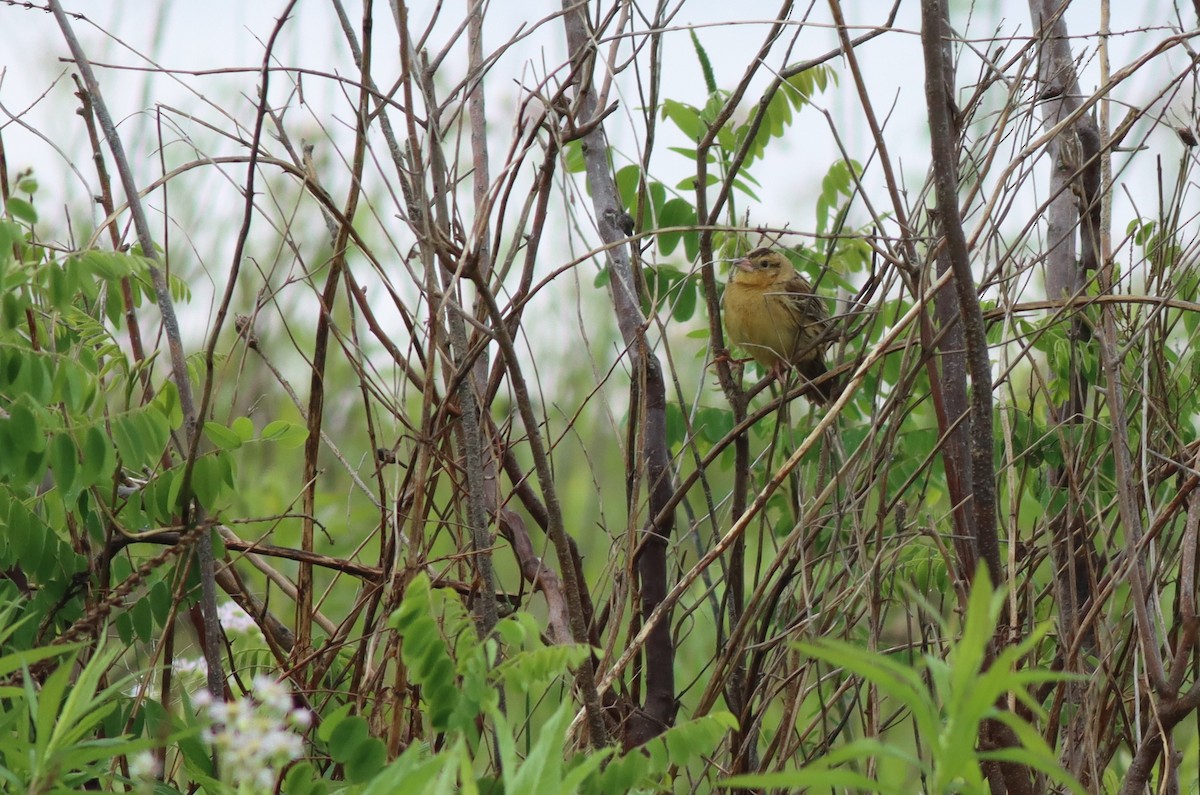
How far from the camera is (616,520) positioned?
5602mm

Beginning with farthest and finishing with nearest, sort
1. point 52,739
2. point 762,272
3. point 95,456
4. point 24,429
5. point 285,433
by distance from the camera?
point 762,272 < point 285,433 < point 95,456 < point 24,429 < point 52,739

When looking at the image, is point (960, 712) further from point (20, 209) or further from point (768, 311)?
point (768, 311)

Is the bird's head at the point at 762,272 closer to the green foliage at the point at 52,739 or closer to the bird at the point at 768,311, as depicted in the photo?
the bird at the point at 768,311

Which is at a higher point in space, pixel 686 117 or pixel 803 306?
pixel 686 117

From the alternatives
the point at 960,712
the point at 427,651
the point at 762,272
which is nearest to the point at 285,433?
the point at 427,651

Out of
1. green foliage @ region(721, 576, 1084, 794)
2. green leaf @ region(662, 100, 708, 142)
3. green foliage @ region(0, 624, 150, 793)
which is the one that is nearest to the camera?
green foliage @ region(721, 576, 1084, 794)

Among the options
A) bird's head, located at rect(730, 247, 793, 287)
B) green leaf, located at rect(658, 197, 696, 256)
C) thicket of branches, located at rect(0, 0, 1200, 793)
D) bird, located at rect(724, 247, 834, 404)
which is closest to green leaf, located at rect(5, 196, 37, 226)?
thicket of branches, located at rect(0, 0, 1200, 793)

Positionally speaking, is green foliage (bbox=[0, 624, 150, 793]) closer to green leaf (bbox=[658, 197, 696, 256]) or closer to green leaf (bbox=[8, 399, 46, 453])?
green leaf (bbox=[8, 399, 46, 453])

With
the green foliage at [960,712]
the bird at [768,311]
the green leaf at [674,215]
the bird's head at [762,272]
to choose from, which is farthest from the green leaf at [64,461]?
the bird's head at [762,272]

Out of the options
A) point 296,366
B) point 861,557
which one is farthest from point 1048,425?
point 296,366

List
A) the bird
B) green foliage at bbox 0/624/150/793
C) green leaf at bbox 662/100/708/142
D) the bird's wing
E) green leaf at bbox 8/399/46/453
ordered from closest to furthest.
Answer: green foliage at bbox 0/624/150/793, green leaf at bbox 8/399/46/453, green leaf at bbox 662/100/708/142, the bird's wing, the bird

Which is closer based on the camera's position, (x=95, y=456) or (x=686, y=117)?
(x=95, y=456)

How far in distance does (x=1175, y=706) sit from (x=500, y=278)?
1.41 meters

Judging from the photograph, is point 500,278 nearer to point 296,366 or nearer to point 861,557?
point 861,557
